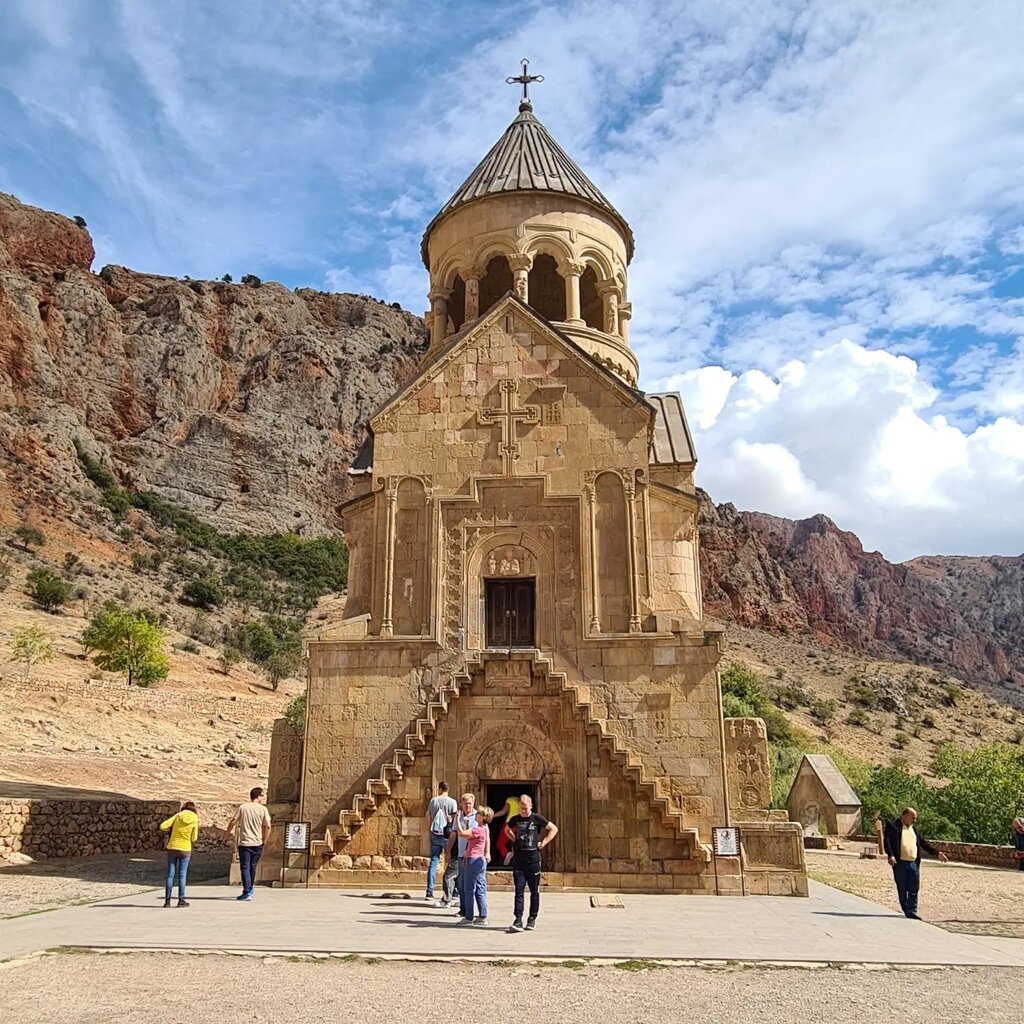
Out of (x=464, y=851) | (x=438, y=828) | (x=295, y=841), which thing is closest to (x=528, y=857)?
(x=464, y=851)

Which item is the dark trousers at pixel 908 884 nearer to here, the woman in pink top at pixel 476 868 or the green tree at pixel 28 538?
the woman in pink top at pixel 476 868

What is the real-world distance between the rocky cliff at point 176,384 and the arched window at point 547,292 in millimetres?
55723

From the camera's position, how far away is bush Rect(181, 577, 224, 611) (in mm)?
63938

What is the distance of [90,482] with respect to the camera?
73000 millimetres

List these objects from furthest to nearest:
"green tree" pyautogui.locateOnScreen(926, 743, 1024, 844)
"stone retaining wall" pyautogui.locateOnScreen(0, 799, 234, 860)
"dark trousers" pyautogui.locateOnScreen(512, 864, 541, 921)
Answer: "green tree" pyautogui.locateOnScreen(926, 743, 1024, 844) < "stone retaining wall" pyautogui.locateOnScreen(0, 799, 234, 860) < "dark trousers" pyautogui.locateOnScreen(512, 864, 541, 921)

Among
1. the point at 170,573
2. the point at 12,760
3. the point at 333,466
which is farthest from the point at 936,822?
the point at 333,466

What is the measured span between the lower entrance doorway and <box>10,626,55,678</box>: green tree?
26.3 metres

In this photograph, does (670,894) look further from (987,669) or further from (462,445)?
(987,669)

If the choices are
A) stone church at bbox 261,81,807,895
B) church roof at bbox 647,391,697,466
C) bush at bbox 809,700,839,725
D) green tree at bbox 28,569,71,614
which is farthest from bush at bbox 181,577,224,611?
church roof at bbox 647,391,697,466

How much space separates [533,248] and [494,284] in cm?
192

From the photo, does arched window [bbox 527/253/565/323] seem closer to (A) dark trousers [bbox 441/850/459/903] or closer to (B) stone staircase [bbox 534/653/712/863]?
(B) stone staircase [bbox 534/653/712/863]

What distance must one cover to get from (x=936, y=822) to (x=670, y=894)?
53.6 ft

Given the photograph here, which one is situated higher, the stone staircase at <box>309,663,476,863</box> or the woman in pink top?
the stone staircase at <box>309,663,476,863</box>

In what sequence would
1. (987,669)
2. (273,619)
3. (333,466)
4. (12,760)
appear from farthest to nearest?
1. (987,669)
2. (333,466)
3. (273,619)
4. (12,760)
